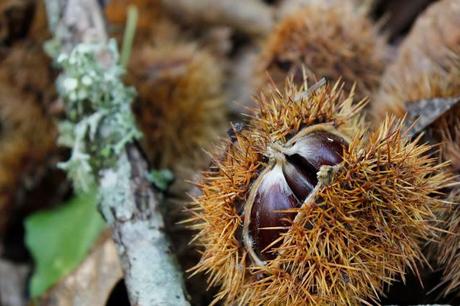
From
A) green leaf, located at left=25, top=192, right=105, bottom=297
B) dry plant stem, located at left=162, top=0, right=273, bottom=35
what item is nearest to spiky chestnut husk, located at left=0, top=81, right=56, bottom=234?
green leaf, located at left=25, top=192, right=105, bottom=297

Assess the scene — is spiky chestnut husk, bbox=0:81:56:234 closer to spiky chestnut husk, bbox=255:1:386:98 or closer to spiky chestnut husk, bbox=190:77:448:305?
spiky chestnut husk, bbox=255:1:386:98

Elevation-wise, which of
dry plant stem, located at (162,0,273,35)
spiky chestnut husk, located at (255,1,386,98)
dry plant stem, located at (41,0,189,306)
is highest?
spiky chestnut husk, located at (255,1,386,98)

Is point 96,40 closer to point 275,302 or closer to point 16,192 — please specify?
point 16,192

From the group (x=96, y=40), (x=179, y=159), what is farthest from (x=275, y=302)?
(x=96, y=40)

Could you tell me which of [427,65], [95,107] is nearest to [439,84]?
[427,65]

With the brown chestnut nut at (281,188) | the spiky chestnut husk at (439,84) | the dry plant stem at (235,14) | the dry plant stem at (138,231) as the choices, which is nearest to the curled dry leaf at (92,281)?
the dry plant stem at (138,231)

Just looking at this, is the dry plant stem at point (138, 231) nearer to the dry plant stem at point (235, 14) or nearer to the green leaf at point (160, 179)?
the green leaf at point (160, 179)
